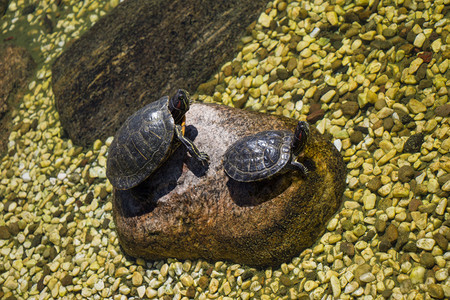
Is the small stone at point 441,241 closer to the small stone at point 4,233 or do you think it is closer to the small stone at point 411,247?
the small stone at point 411,247

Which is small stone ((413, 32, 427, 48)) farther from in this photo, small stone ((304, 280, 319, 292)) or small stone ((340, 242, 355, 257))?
small stone ((304, 280, 319, 292))

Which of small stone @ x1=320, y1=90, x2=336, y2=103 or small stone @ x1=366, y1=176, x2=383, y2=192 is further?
small stone @ x1=320, y1=90, x2=336, y2=103

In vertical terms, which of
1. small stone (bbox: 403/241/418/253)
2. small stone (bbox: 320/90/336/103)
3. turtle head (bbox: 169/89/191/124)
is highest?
turtle head (bbox: 169/89/191/124)

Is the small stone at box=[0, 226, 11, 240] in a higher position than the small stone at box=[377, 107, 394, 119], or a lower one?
lower

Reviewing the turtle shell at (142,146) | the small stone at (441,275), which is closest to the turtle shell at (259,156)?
the turtle shell at (142,146)

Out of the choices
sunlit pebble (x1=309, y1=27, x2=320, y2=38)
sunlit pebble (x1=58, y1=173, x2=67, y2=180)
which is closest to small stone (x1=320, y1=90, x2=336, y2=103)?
sunlit pebble (x1=309, y1=27, x2=320, y2=38)

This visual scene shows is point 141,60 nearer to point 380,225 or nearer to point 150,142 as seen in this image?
point 150,142

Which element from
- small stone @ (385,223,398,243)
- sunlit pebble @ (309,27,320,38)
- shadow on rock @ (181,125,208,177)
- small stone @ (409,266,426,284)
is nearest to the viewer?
small stone @ (409,266,426,284)
